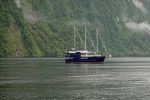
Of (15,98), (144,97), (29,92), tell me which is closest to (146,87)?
(144,97)

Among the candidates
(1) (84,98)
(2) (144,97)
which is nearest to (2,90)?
(1) (84,98)

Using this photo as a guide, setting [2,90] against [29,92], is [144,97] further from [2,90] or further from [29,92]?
[2,90]

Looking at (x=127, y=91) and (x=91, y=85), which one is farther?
(x=91, y=85)

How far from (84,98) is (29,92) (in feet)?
45.1

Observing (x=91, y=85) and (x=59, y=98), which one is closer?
(x=59, y=98)

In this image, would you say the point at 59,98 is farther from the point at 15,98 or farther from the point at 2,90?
the point at 2,90

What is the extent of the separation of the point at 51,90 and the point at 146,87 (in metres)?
21.5

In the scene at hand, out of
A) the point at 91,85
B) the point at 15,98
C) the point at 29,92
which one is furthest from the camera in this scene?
the point at 91,85

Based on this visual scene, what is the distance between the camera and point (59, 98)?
8838 cm

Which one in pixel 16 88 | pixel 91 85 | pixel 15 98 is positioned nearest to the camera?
pixel 15 98

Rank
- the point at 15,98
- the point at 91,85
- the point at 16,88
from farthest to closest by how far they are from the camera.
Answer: the point at 91,85 < the point at 16,88 < the point at 15,98

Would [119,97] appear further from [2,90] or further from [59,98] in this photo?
[2,90]

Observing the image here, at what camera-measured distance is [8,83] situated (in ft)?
386

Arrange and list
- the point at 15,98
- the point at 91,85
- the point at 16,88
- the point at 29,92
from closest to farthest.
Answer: the point at 15,98 < the point at 29,92 < the point at 16,88 < the point at 91,85
